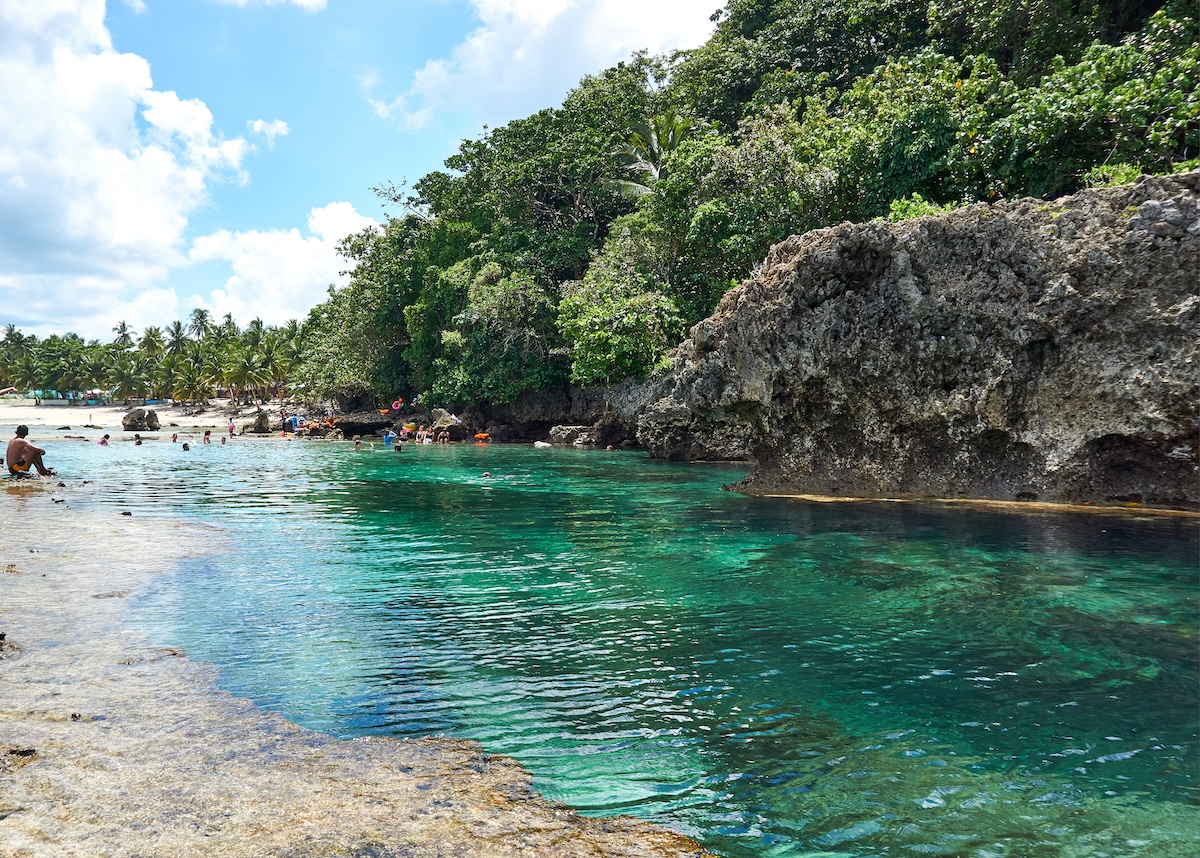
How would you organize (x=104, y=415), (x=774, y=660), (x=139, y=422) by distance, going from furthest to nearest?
(x=104, y=415), (x=139, y=422), (x=774, y=660)

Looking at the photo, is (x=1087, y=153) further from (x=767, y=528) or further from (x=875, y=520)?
(x=767, y=528)

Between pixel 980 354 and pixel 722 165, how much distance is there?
16.8 m

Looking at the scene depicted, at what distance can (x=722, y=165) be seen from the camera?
31375 millimetres

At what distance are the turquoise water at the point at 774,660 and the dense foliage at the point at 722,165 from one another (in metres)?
11.7

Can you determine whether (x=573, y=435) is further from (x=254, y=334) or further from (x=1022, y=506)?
(x=254, y=334)

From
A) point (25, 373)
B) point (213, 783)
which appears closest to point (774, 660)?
point (213, 783)

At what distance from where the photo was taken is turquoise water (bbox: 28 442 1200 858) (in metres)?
5.12

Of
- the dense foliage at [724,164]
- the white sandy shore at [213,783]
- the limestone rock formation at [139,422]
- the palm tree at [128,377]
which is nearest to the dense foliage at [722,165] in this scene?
the dense foliage at [724,164]

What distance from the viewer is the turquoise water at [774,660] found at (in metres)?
5.12

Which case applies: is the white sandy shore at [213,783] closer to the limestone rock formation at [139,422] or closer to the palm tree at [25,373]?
the limestone rock formation at [139,422]

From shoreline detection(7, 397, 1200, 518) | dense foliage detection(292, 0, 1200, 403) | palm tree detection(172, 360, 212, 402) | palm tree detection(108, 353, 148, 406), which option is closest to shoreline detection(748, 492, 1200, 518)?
shoreline detection(7, 397, 1200, 518)

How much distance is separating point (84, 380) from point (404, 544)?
114 meters

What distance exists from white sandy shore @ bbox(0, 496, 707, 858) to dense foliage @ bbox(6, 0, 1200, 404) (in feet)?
64.7

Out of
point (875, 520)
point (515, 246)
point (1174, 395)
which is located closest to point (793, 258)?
point (875, 520)
